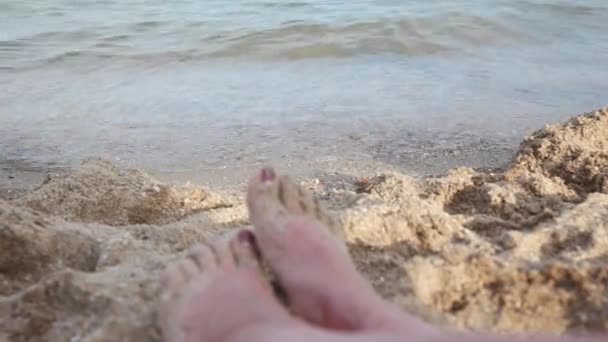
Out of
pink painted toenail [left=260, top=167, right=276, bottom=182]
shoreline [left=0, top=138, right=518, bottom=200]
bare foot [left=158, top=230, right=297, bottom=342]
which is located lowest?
shoreline [left=0, top=138, right=518, bottom=200]

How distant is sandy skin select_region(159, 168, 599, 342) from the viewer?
1.41m

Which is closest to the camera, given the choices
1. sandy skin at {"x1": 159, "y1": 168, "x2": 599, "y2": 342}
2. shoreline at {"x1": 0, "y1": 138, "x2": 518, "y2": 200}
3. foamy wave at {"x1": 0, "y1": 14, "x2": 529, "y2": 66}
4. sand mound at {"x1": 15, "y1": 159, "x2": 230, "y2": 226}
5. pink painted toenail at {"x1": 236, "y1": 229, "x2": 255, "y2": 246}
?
sandy skin at {"x1": 159, "y1": 168, "x2": 599, "y2": 342}

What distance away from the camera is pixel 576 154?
9.87 feet

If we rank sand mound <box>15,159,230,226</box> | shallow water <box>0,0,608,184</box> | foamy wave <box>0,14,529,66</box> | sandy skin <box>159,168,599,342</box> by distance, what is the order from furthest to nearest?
1. foamy wave <box>0,14,529,66</box>
2. shallow water <box>0,0,608,184</box>
3. sand mound <box>15,159,230,226</box>
4. sandy skin <box>159,168,599,342</box>

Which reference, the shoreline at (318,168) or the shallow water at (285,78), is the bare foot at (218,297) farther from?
the shallow water at (285,78)

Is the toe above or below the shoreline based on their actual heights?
above

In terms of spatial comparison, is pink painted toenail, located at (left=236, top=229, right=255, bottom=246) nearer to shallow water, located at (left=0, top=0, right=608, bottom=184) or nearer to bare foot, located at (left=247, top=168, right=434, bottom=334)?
bare foot, located at (left=247, top=168, right=434, bottom=334)

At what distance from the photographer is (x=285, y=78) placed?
5832 mm

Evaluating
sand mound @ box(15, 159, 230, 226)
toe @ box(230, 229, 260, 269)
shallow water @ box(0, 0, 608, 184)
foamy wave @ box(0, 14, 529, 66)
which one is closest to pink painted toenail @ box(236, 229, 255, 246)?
toe @ box(230, 229, 260, 269)

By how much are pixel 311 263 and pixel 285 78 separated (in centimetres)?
431

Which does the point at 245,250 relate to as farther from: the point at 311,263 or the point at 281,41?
the point at 281,41

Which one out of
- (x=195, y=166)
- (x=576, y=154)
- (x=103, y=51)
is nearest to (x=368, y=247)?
(x=576, y=154)

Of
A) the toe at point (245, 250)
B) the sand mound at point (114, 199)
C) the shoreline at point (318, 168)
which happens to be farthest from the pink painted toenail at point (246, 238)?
the shoreline at point (318, 168)

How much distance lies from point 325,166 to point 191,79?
2468 mm
